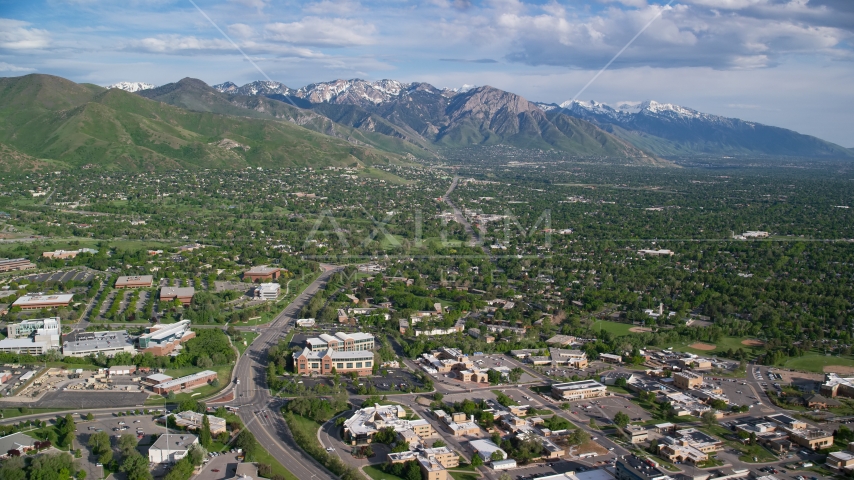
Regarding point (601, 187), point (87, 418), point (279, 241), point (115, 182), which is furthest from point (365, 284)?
point (601, 187)

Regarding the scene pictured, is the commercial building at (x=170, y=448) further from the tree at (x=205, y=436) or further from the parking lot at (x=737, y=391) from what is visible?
the parking lot at (x=737, y=391)

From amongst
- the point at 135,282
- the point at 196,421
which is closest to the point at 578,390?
the point at 196,421

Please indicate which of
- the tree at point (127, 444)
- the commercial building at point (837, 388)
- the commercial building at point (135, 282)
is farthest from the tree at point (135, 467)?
the commercial building at point (837, 388)

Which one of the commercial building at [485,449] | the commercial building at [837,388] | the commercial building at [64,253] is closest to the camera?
the commercial building at [485,449]

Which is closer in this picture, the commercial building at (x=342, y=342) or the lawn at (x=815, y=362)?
the commercial building at (x=342, y=342)

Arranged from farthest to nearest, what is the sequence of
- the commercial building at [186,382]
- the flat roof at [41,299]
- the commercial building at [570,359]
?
the flat roof at [41,299] < the commercial building at [570,359] < the commercial building at [186,382]

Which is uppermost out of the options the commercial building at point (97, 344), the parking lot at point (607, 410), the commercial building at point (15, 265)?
the commercial building at point (15, 265)

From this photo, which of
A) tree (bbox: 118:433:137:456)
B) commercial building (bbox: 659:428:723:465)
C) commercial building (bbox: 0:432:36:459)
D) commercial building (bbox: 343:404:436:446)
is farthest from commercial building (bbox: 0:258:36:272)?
commercial building (bbox: 659:428:723:465)
